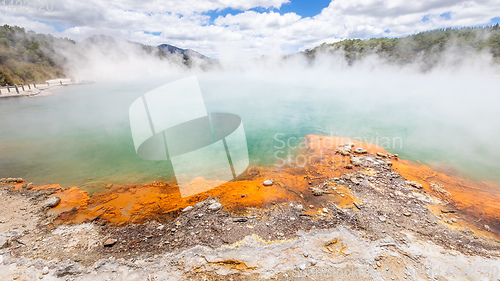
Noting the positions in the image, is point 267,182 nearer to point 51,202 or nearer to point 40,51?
point 51,202

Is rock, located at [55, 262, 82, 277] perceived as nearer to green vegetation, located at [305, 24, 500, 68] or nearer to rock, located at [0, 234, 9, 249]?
rock, located at [0, 234, 9, 249]

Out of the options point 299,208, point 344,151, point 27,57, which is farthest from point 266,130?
point 27,57

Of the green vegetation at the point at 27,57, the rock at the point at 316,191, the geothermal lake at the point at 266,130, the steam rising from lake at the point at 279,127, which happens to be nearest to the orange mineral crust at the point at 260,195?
the rock at the point at 316,191

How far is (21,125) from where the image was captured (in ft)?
34.5

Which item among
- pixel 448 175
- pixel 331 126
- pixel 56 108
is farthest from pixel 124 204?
pixel 56 108

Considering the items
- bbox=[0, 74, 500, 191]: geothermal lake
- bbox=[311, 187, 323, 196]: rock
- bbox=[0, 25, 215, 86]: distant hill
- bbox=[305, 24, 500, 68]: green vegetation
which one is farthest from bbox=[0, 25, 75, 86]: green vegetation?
bbox=[305, 24, 500, 68]: green vegetation

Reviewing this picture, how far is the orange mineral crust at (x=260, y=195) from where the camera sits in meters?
4.53

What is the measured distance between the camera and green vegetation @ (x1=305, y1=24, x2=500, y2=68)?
28.0m

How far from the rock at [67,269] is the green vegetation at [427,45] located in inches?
1694

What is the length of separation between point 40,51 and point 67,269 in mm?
38797

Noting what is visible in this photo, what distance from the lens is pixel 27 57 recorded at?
24891 mm

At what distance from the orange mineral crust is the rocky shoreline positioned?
0.62 ft

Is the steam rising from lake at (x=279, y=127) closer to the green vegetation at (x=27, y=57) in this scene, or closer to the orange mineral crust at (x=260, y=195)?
the orange mineral crust at (x=260, y=195)

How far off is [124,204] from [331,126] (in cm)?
1026
